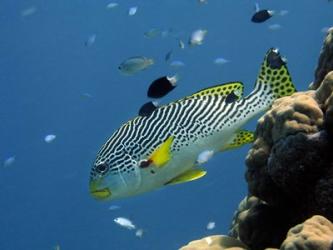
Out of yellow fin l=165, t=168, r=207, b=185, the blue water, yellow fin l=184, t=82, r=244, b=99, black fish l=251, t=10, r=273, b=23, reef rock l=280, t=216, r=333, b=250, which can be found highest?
black fish l=251, t=10, r=273, b=23

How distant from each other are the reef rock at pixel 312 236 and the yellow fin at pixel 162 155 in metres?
1.36

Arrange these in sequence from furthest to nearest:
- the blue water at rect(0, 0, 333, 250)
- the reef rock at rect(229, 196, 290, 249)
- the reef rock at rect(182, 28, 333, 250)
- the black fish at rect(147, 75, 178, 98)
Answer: the blue water at rect(0, 0, 333, 250), the black fish at rect(147, 75, 178, 98), the reef rock at rect(229, 196, 290, 249), the reef rock at rect(182, 28, 333, 250)

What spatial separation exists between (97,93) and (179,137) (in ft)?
237

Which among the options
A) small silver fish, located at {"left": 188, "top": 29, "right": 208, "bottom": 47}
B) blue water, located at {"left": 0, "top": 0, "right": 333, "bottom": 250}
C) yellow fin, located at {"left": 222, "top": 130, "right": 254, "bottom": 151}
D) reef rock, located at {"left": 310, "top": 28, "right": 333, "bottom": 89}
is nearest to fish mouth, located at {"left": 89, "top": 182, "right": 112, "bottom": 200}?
yellow fin, located at {"left": 222, "top": 130, "right": 254, "bottom": 151}

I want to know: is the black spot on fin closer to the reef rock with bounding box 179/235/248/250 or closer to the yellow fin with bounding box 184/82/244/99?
the yellow fin with bounding box 184/82/244/99

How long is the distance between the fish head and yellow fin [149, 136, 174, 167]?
0.53 feet

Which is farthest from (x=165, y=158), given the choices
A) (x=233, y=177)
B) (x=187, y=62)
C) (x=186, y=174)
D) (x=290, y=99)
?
(x=187, y=62)

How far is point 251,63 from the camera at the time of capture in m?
80.5

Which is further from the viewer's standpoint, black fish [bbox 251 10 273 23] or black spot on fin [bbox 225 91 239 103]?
black fish [bbox 251 10 273 23]

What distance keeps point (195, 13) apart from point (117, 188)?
65587 mm

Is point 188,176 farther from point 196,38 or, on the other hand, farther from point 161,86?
point 196,38

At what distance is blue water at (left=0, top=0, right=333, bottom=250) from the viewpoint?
58.9 meters

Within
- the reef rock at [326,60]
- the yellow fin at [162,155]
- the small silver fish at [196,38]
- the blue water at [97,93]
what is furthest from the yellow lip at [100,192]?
the blue water at [97,93]

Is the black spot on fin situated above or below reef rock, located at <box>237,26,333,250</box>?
above
